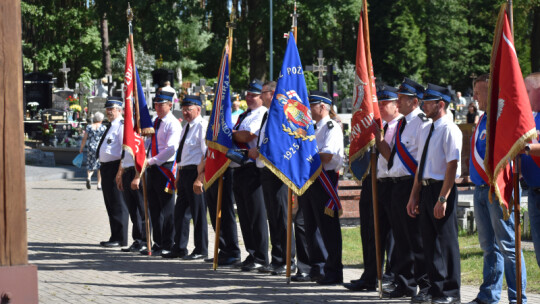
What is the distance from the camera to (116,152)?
12844 mm

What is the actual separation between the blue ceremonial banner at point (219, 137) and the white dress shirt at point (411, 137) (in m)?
2.61

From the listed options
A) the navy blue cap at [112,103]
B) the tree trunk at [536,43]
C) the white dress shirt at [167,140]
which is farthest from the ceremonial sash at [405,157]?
the tree trunk at [536,43]

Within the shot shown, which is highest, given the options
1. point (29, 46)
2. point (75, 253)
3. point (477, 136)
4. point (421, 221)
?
point (29, 46)

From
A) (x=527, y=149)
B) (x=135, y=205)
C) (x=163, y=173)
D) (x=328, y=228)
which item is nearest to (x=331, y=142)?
(x=328, y=228)

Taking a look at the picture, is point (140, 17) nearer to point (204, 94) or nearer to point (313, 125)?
point (204, 94)

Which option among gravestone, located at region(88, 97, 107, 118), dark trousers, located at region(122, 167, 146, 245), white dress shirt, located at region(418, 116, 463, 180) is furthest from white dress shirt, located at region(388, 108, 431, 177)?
gravestone, located at region(88, 97, 107, 118)

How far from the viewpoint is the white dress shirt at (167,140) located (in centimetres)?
1188

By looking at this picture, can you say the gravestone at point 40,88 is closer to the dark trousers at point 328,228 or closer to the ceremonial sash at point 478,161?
the dark trousers at point 328,228

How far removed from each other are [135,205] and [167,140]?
49.6 inches

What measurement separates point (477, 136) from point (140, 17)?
140 feet

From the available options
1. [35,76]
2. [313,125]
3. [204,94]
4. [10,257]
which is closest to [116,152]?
[313,125]

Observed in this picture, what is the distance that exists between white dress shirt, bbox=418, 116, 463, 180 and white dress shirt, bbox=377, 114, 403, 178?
2.33 ft

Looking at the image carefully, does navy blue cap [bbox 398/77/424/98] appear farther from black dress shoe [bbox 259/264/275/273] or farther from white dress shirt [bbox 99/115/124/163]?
white dress shirt [bbox 99/115/124/163]

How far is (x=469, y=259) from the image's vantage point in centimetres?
1091
